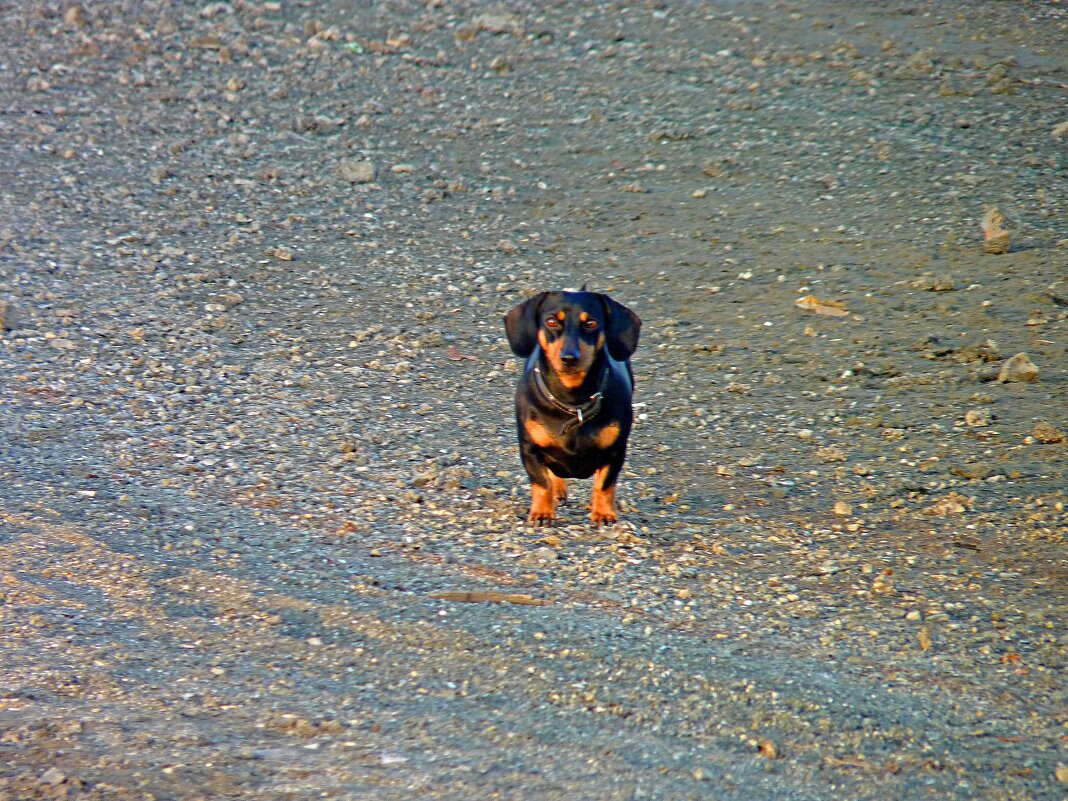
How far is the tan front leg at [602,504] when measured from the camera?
5.94 metres

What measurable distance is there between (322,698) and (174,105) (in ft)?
29.4

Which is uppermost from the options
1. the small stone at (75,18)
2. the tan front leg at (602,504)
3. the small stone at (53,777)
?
the small stone at (75,18)

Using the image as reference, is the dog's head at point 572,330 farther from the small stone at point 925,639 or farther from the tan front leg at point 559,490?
the small stone at point 925,639

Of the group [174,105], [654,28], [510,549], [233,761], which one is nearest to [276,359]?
[510,549]

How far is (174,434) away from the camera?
7000mm

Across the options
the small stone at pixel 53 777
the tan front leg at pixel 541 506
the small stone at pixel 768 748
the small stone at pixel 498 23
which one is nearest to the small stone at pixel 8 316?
the tan front leg at pixel 541 506

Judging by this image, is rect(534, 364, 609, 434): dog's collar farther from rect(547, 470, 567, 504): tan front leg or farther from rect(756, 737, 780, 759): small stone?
rect(756, 737, 780, 759): small stone

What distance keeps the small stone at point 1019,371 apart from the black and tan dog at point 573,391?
2.71 metres

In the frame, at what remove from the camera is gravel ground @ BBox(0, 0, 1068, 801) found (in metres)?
4.29

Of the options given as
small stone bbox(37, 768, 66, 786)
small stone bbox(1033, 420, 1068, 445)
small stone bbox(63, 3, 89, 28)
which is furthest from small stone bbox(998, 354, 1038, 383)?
small stone bbox(63, 3, 89, 28)

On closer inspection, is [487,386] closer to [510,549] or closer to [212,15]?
[510,549]

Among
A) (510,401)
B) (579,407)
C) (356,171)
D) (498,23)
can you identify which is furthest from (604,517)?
(498,23)

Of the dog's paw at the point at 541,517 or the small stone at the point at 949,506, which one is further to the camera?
the small stone at the point at 949,506

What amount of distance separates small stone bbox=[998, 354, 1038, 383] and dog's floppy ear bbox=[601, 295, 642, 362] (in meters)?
2.77
